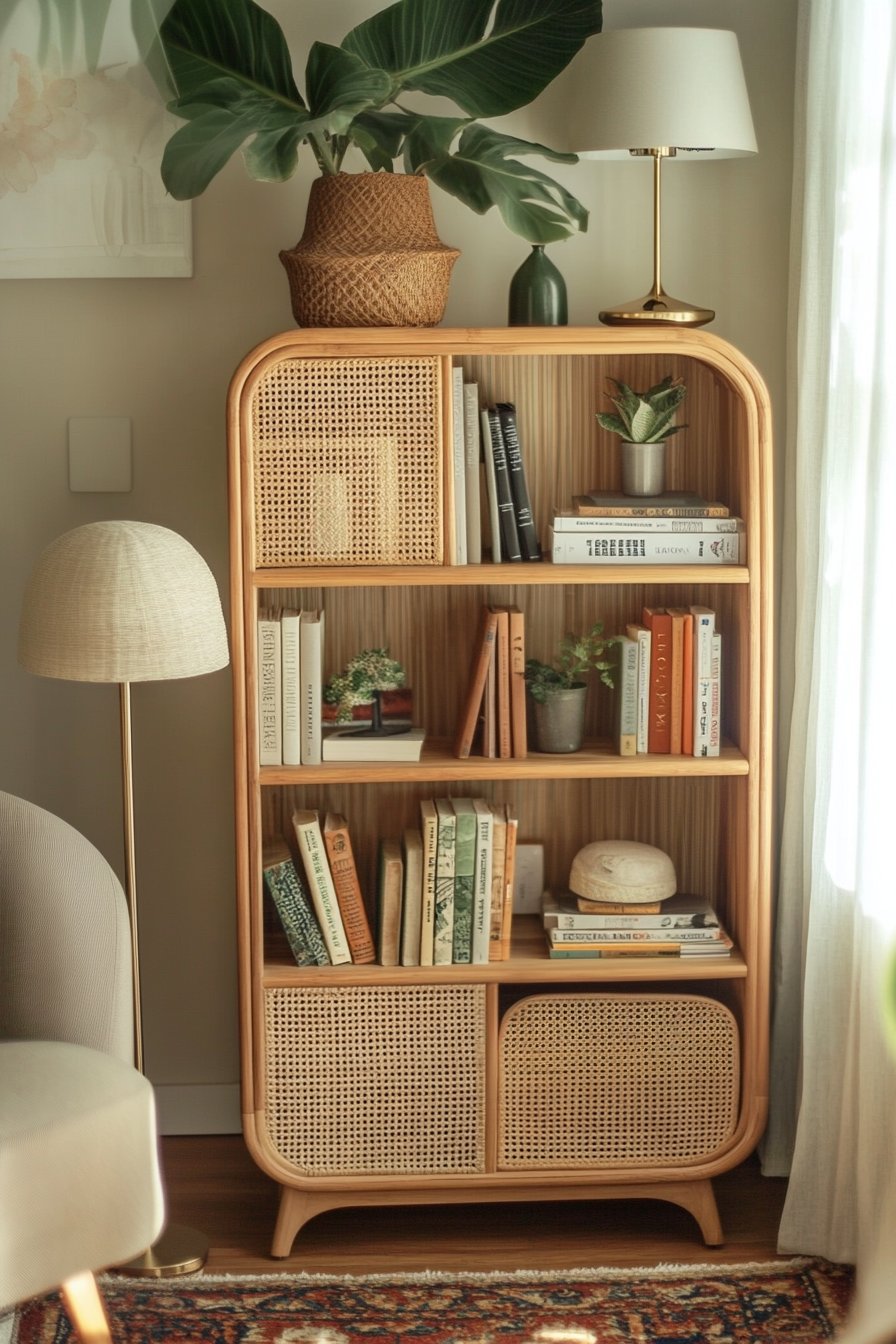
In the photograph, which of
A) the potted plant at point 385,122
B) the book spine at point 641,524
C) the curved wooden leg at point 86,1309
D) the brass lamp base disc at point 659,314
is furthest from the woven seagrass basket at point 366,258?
the curved wooden leg at point 86,1309

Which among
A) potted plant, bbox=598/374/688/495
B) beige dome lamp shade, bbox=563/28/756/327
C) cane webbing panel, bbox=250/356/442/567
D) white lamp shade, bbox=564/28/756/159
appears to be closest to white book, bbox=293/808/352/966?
cane webbing panel, bbox=250/356/442/567

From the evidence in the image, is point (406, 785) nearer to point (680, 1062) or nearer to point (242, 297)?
point (680, 1062)

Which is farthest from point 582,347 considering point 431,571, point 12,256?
point 12,256

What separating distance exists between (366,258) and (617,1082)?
1366mm

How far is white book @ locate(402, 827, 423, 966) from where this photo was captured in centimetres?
225

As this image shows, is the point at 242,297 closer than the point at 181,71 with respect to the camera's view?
No

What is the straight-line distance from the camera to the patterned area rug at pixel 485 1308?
2016 millimetres

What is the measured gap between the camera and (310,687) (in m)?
2.22

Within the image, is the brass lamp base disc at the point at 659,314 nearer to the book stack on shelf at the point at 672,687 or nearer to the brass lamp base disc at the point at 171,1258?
the book stack on shelf at the point at 672,687

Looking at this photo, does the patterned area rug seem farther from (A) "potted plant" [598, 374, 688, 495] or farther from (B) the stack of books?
(A) "potted plant" [598, 374, 688, 495]

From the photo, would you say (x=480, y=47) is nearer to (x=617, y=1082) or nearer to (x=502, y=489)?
(x=502, y=489)

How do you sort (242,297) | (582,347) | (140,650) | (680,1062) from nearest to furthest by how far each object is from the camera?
(140,650), (582,347), (680,1062), (242,297)

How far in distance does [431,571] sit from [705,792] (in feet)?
2.34

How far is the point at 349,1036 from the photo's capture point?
226 cm
